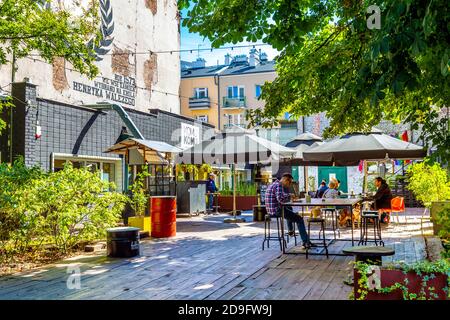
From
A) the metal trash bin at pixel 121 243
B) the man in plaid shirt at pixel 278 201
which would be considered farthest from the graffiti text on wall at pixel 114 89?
the man in plaid shirt at pixel 278 201

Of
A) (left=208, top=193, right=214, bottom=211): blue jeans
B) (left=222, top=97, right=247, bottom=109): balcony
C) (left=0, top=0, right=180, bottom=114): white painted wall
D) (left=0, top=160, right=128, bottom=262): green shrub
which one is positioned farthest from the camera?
(left=222, top=97, right=247, bottom=109): balcony

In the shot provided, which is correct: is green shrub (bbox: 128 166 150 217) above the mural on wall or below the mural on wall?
below

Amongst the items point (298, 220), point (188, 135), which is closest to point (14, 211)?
point (298, 220)

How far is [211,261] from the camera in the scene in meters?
8.02

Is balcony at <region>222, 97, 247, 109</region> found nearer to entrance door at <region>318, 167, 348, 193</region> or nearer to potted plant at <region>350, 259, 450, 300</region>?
entrance door at <region>318, 167, 348, 193</region>

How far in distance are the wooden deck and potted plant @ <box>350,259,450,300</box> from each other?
1.55 metres

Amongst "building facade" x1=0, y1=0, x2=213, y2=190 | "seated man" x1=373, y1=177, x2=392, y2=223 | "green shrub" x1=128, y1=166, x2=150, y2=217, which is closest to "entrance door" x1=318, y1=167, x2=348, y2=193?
→ "building facade" x1=0, y1=0, x2=213, y2=190

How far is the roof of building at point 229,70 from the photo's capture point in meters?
44.2

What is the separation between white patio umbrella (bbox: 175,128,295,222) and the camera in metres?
13.7

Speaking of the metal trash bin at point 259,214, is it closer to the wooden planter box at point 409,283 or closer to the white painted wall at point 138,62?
the white painted wall at point 138,62

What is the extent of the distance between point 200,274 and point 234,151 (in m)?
7.42

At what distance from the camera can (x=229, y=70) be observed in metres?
46.2
